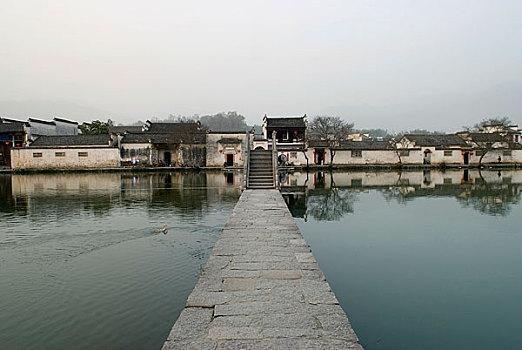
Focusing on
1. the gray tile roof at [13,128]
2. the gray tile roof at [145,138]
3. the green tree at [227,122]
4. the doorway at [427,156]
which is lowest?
the doorway at [427,156]

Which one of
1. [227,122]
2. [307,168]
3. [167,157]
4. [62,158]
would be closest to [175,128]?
[167,157]

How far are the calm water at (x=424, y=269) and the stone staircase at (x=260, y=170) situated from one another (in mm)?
1608

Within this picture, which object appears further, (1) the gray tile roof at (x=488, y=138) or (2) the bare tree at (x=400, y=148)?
(1) the gray tile roof at (x=488, y=138)

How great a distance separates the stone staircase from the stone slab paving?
8.11m

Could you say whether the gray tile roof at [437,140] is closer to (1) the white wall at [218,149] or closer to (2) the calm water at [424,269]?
(1) the white wall at [218,149]

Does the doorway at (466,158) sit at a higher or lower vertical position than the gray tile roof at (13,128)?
lower

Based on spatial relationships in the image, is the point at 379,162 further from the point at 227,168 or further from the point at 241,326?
the point at 241,326

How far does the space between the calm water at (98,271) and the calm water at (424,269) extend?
8.77 ft

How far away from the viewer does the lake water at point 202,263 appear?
457 cm

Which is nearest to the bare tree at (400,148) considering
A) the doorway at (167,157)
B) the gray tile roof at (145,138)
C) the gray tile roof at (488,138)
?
the gray tile roof at (488,138)

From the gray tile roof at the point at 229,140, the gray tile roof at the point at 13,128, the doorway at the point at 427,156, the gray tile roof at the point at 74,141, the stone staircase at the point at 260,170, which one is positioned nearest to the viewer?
the stone staircase at the point at 260,170

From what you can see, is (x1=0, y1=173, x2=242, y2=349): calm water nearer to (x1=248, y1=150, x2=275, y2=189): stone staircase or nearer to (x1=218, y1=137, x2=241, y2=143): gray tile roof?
(x1=248, y1=150, x2=275, y2=189): stone staircase

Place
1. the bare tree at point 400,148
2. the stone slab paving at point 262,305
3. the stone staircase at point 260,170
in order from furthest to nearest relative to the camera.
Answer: the bare tree at point 400,148, the stone staircase at point 260,170, the stone slab paving at point 262,305

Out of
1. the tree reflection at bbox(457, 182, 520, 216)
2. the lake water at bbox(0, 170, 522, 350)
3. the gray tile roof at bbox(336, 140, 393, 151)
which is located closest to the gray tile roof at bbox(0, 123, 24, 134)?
the lake water at bbox(0, 170, 522, 350)
